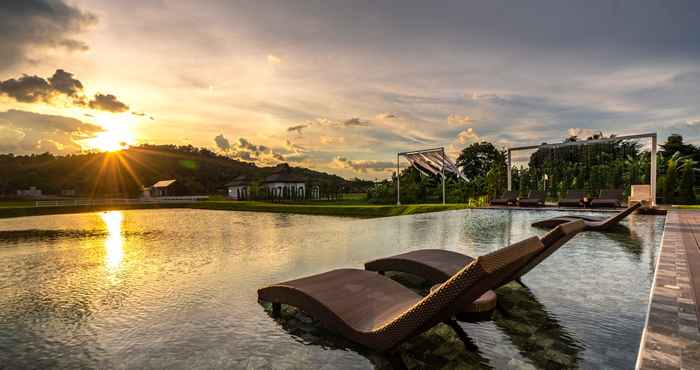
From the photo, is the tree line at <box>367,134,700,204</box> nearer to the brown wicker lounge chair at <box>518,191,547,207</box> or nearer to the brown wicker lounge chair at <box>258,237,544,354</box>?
the brown wicker lounge chair at <box>518,191,547,207</box>

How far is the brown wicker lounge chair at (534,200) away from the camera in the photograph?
50.8 ft

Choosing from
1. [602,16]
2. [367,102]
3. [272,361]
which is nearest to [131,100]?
[367,102]

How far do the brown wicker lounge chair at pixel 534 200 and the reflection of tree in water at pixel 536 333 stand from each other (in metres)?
13.9

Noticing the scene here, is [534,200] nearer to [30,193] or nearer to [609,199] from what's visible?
[609,199]

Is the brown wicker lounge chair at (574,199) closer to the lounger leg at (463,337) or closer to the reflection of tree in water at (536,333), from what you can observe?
the reflection of tree in water at (536,333)

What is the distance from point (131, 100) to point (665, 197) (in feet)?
92.9

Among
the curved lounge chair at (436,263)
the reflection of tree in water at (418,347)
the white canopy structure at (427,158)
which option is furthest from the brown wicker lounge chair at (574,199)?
the reflection of tree in water at (418,347)

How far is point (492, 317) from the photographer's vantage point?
2.77 m

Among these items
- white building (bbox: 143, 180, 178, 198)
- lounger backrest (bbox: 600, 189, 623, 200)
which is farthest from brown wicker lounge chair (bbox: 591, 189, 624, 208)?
white building (bbox: 143, 180, 178, 198)

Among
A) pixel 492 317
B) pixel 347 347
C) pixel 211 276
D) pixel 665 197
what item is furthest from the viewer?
pixel 665 197

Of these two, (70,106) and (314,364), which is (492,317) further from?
(70,106)

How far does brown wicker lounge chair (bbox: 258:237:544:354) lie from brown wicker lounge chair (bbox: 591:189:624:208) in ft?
50.1

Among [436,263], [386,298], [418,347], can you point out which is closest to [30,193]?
[436,263]

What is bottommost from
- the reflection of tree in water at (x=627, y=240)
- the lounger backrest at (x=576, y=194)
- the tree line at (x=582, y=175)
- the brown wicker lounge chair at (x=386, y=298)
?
the reflection of tree in water at (x=627, y=240)
